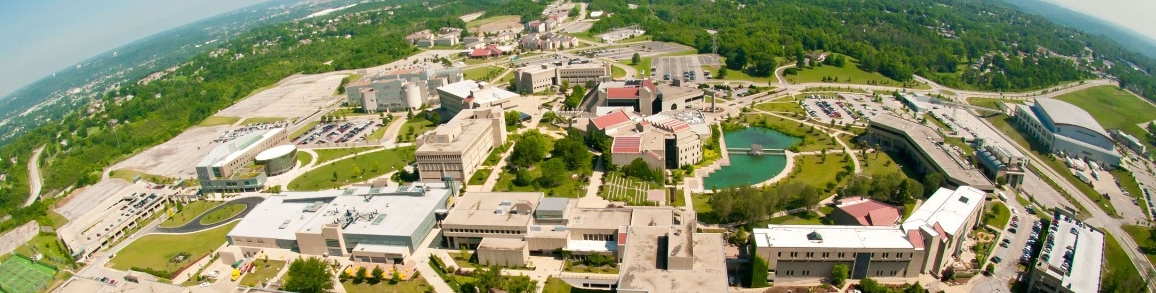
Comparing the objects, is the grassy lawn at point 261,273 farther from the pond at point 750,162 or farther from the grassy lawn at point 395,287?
the pond at point 750,162

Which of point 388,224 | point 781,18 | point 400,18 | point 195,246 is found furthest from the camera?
point 400,18

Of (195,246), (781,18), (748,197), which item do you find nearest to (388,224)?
(195,246)

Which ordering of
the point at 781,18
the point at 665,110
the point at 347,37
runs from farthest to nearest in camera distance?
the point at 347,37
the point at 781,18
the point at 665,110

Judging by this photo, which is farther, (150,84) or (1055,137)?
(150,84)

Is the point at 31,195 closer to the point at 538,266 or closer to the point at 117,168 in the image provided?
the point at 117,168

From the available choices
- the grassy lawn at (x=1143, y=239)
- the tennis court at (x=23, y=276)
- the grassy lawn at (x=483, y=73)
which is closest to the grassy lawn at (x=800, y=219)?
the grassy lawn at (x=1143, y=239)

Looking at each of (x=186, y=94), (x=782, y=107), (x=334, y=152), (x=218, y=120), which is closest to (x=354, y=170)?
(x=334, y=152)

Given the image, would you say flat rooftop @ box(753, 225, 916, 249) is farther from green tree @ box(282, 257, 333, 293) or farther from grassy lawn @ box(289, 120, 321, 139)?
grassy lawn @ box(289, 120, 321, 139)
